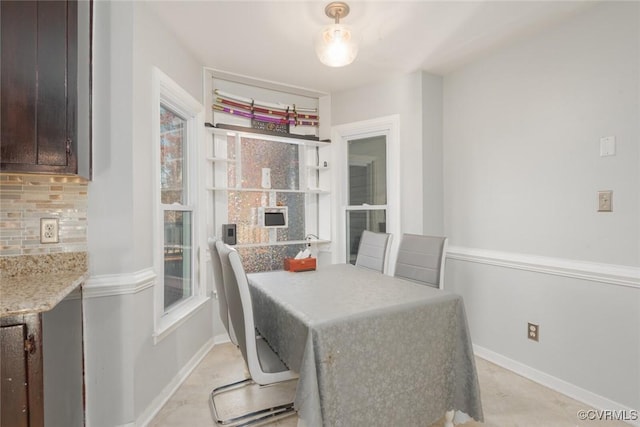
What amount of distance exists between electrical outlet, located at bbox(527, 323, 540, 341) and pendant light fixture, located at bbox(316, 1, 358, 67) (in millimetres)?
2334

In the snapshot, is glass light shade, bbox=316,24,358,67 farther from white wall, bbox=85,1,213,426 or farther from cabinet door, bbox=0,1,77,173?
cabinet door, bbox=0,1,77,173

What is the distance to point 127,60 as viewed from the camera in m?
1.77

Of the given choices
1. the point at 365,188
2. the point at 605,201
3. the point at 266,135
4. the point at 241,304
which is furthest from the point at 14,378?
the point at 605,201

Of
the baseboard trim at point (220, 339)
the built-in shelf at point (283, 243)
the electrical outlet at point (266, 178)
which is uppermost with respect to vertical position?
the electrical outlet at point (266, 178)

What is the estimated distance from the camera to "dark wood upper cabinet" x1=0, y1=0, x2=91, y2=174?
4.52 feet

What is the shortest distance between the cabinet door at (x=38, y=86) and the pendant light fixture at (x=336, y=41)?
129cm

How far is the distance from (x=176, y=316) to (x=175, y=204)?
0.86 m

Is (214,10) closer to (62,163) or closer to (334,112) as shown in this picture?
(62,163)

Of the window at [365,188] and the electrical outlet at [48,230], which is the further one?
the window at [365,188]

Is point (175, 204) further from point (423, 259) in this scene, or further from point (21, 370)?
point (423, 259)

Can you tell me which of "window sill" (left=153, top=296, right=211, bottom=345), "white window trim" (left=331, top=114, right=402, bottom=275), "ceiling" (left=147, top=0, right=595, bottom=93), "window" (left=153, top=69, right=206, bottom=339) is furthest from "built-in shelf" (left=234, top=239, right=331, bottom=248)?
"ceiling" (left=147, top=0, right=595, bottom=93)

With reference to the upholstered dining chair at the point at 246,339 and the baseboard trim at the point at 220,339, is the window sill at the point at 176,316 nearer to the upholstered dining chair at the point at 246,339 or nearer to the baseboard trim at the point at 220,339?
the baseboard trim at the point at 220,339

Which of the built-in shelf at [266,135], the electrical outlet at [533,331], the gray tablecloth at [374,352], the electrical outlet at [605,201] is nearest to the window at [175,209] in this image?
the built-in shelf at [266,135]

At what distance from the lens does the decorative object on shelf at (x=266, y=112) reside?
10.1 feet
